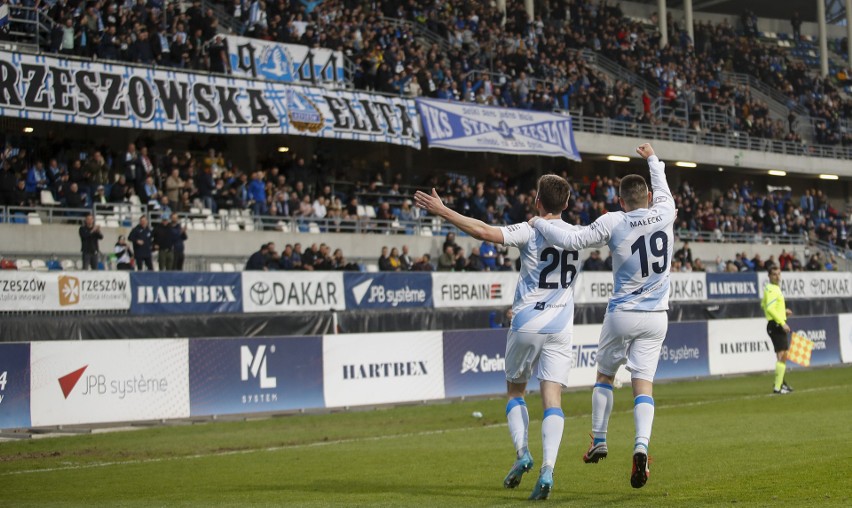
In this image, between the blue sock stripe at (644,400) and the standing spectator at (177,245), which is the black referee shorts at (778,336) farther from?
the blue sock stripe at (644,400)

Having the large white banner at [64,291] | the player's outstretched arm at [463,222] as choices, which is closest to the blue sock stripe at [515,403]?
the player's outstretched arm at [463,222]

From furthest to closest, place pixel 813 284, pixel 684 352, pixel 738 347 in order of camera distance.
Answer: pixel 813 284 → pixel 738 347 → pixel 684 352

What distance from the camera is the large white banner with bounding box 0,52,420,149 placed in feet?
88.7

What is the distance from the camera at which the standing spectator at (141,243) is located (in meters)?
25.2

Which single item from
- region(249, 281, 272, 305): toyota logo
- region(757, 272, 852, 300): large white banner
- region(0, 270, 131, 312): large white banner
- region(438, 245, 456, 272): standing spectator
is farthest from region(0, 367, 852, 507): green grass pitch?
region(757, 272, 852, 300): large white banner

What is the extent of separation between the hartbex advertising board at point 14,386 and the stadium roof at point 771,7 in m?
49.5

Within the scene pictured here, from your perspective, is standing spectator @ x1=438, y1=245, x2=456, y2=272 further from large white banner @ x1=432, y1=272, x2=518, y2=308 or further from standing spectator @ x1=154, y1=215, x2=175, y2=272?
standing spectator @ x1=154, y1=215, x2=175, y2=272

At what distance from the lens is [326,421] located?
755 inches

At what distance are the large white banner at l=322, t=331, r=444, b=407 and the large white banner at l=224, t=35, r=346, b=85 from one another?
12142mm

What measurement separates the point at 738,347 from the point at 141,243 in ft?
49.5

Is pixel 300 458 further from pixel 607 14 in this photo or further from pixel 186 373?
pixel 607 14

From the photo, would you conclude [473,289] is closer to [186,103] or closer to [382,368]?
[382,368]

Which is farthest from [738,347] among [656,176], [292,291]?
[656,176]

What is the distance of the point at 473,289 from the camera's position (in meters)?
30.0
